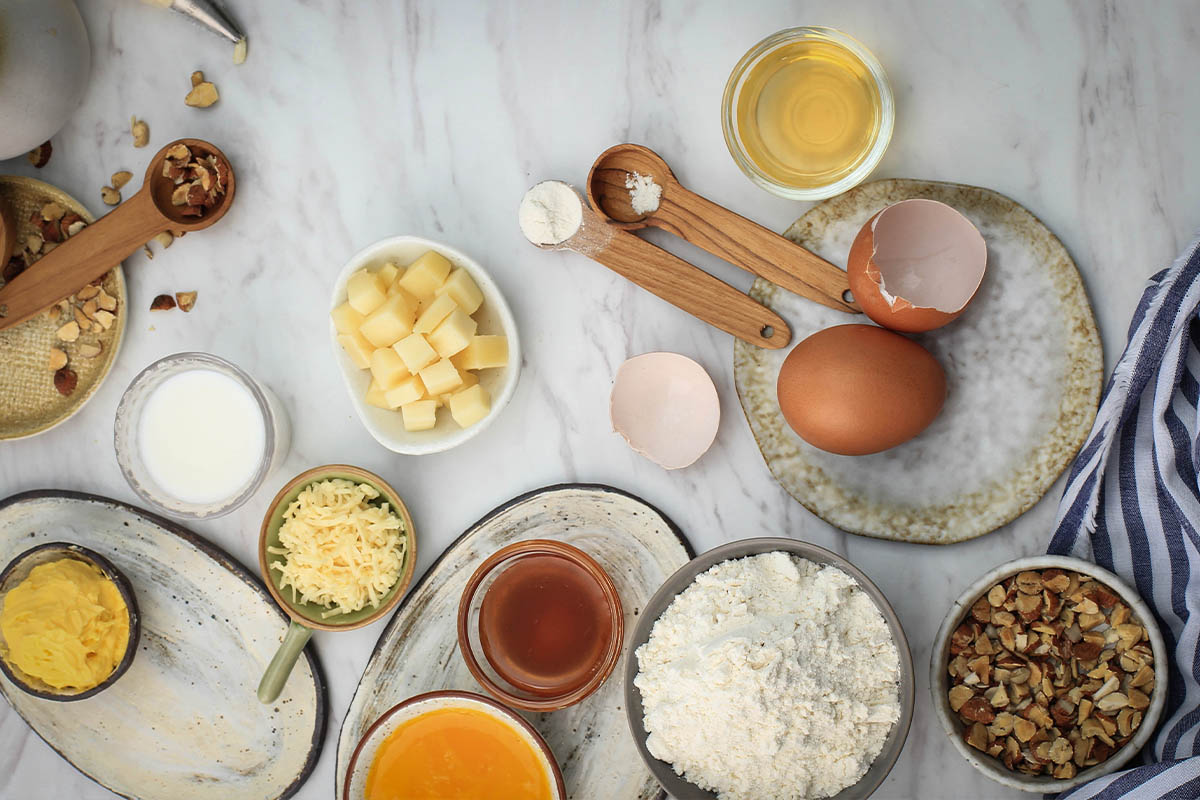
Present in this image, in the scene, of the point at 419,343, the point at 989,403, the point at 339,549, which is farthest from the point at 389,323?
the point at 989,403

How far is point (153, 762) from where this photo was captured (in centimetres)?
146

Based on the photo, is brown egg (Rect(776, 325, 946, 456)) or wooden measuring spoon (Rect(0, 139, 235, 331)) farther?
wooden measuring spoon (Rect(0, 139, 235, 331))

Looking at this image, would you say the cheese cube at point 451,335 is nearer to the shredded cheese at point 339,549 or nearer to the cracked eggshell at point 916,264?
the shredded cheese at point 339,549

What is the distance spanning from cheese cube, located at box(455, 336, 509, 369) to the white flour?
0.43 metres

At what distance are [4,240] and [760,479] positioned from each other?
122 cm

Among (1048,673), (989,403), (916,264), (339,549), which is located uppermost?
(916,264)

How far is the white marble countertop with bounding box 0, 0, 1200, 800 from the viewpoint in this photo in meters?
1.33

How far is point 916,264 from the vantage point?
125 centimetres

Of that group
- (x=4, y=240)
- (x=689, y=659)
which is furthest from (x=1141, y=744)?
(x=4, y=240)

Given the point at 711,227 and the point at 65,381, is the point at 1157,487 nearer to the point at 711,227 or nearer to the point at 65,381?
the point at 711,227

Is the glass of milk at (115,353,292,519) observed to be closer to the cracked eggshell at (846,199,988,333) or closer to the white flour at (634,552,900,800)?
the white flour at (634,552,900,800)

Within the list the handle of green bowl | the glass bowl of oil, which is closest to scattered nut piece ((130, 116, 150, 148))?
the handle of green bowl

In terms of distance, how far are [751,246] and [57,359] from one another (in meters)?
1.10

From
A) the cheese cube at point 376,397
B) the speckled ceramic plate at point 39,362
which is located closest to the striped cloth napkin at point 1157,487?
the cheese cube at point 376,397
